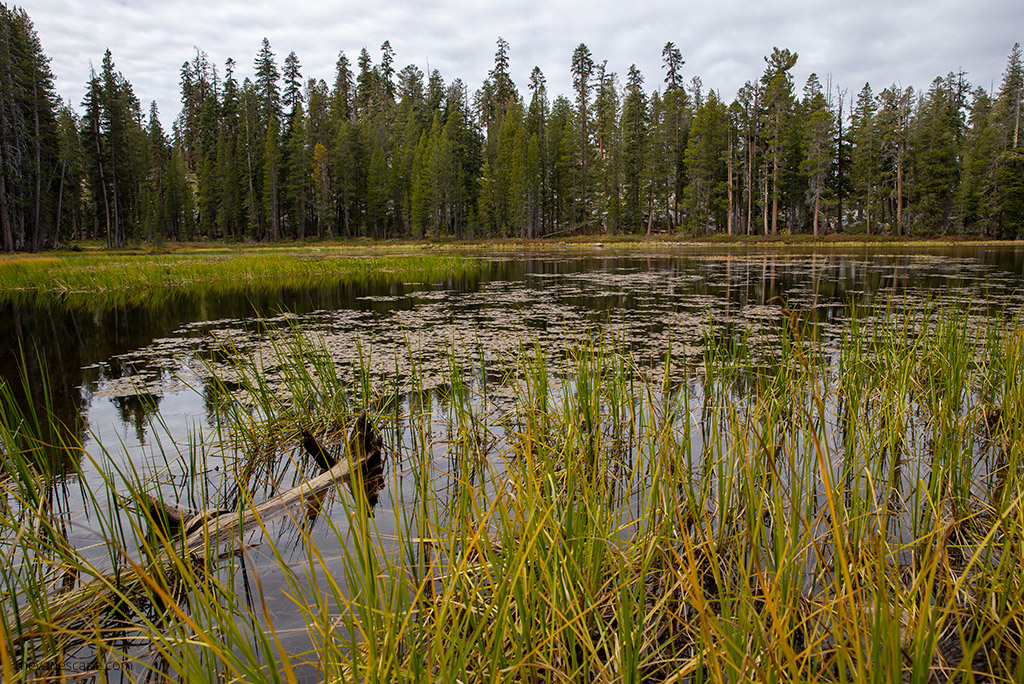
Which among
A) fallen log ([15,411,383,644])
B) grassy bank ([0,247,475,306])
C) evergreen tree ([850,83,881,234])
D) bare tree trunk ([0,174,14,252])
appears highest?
evergreen tree ([850,83,881,234])

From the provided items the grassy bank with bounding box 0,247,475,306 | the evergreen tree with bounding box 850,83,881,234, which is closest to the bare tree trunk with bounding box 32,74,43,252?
the grassy bank with bounding box 0,247,475,306

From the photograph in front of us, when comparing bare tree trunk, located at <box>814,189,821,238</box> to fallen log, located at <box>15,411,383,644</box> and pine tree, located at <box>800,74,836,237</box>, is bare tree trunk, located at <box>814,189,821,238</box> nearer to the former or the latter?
pine tree, located at <box>800,74,836,237</box>

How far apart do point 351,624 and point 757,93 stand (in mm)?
53229

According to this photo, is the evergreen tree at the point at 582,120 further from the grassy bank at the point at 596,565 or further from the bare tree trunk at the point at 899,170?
the grassy bank at the point at 596,565

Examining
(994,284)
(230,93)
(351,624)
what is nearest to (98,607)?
(351,624)

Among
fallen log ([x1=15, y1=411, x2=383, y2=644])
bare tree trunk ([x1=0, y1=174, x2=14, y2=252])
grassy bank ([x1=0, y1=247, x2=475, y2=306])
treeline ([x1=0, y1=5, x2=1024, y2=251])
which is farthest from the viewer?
treeline ([x1=0, y1=5, x2=1024, y2=251])

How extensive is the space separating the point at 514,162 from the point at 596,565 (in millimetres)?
50315

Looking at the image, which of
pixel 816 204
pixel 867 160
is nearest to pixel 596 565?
pixel 816 204

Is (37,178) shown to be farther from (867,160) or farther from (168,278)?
(867,160)

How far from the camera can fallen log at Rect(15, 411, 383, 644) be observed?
194 centimetres

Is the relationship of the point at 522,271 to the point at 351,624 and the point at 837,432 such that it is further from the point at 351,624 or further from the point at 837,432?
the point at 351,624

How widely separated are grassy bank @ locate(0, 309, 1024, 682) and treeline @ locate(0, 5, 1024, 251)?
3833 centimetres

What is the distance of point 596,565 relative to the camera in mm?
2000

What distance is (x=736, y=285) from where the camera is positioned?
14.4m
